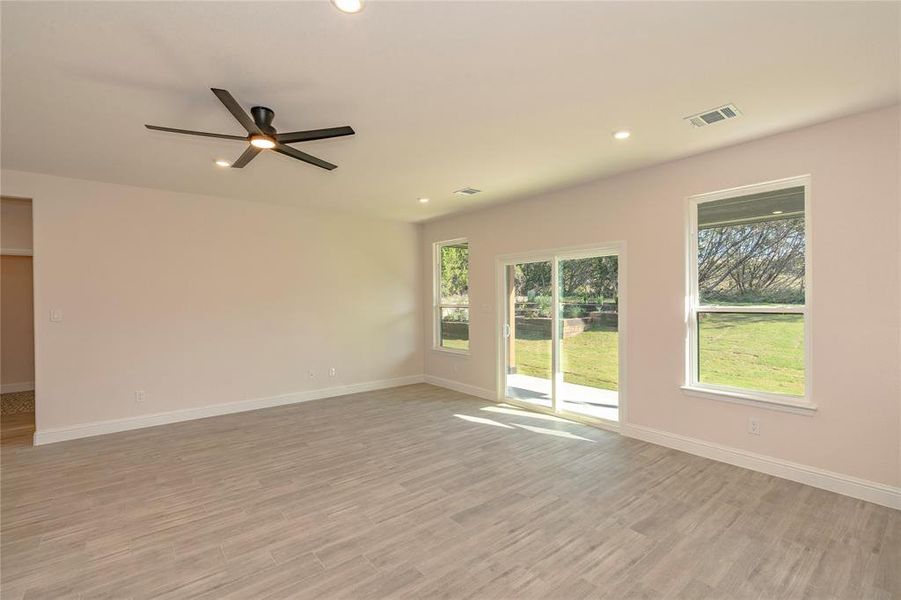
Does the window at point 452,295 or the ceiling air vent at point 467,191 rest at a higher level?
the ceiling air vent at point 467,191

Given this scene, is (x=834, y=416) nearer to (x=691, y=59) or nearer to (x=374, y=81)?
(x=691, y=59)

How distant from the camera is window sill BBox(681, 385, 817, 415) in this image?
3.24 metres

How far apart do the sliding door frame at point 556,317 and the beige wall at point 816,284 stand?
79 mm

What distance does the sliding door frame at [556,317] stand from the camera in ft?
14.5

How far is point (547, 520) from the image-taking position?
271 cm

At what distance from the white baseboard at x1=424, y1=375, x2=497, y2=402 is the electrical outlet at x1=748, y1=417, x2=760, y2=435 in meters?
3.18

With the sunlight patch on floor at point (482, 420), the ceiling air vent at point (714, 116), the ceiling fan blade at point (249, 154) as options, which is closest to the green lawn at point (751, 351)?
the sunlight patch on floor at point (482, 420)

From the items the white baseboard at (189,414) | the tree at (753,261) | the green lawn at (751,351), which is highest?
the tree at (753,261)

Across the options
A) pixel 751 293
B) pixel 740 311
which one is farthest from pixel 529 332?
pixel 751 293

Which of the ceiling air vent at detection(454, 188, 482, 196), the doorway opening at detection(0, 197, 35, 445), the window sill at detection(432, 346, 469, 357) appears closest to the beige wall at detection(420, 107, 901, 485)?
the ceiling air vent at detection(454, 188, 482, 196)

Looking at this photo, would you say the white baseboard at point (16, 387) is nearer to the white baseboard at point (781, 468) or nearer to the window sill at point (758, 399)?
the white baseboard at point (781, 468)

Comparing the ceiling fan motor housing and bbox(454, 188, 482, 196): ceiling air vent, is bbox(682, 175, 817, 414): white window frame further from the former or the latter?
the ceiling fan motor housing

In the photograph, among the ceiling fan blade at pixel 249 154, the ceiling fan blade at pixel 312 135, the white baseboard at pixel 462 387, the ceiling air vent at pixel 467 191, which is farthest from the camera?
the white baseboard at pixel 462 387

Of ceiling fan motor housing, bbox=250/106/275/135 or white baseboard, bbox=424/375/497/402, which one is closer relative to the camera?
ceiling fan motor housing, bbox=250/106/275/135
